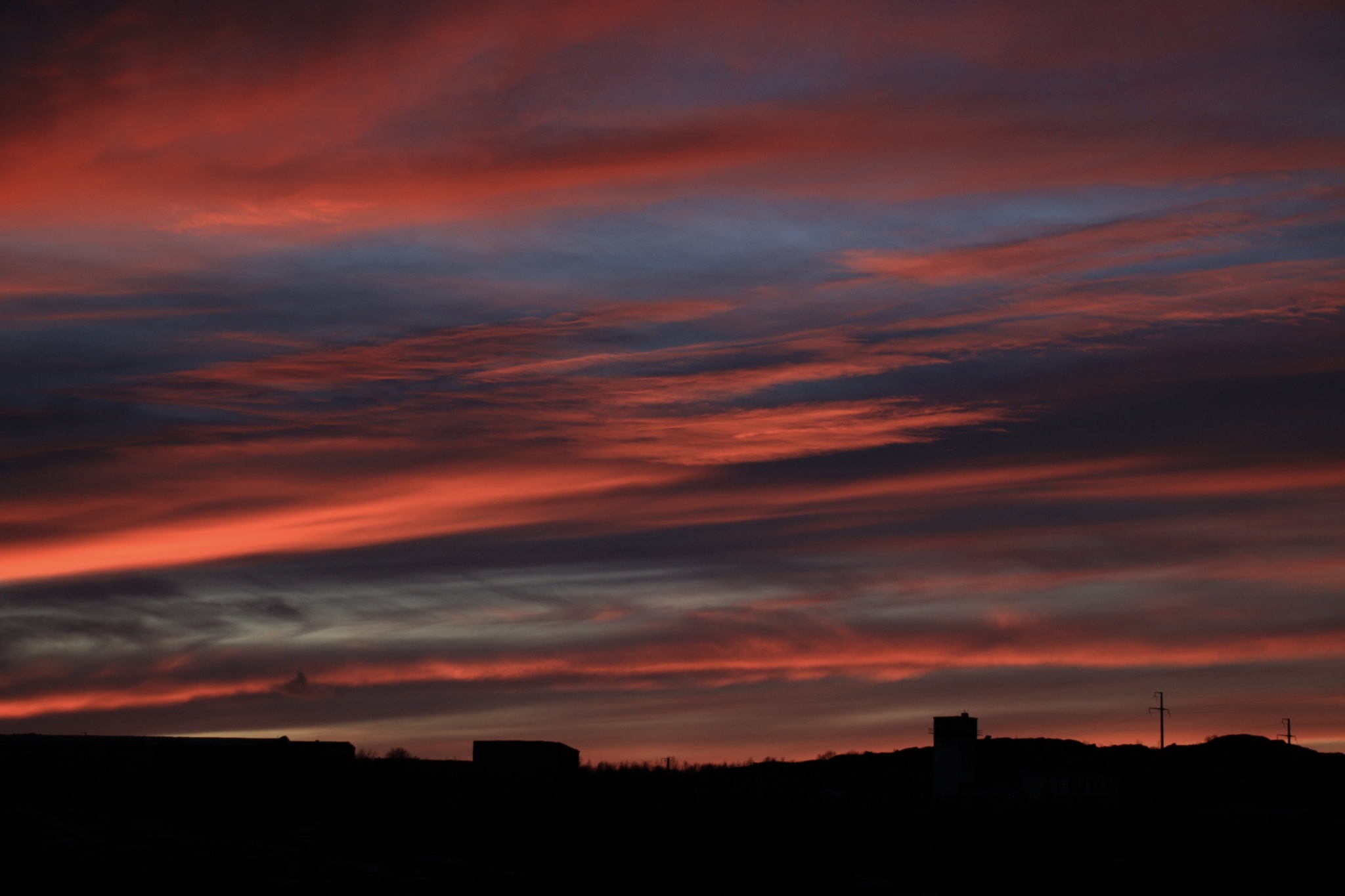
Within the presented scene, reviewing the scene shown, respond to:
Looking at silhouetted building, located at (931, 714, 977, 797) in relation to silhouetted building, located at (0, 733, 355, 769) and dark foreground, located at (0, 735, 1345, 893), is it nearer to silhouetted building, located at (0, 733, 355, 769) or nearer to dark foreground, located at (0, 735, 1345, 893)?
dark foreground, located at (0, 735, 1345, 893)

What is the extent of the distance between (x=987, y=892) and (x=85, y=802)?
16048 millimetres

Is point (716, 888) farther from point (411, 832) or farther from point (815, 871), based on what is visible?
point (411, 832)

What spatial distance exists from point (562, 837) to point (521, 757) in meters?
12.7

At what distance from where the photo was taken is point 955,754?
2318 inches

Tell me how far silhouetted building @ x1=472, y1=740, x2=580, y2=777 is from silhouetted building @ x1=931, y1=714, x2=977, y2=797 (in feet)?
101

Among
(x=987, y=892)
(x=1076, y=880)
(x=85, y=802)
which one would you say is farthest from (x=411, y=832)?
(x=1076, y=880)

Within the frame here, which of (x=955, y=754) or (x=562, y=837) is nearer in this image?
(x=562, y=837)

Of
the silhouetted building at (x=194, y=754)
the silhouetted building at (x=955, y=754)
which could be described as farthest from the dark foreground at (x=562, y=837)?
the silhouetted building at (x=955, y=754)

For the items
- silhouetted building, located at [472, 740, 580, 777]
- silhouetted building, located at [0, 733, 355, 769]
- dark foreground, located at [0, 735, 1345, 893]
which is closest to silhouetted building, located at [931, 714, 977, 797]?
dark foreground, located at [0, 735, 1345, 893]

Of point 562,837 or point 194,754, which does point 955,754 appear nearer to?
point 194,754

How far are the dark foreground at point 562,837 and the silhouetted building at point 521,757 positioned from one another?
68cm

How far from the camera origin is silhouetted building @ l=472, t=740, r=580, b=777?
105ft

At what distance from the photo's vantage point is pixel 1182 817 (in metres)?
32.8

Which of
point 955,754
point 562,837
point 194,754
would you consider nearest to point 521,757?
point 194,754
